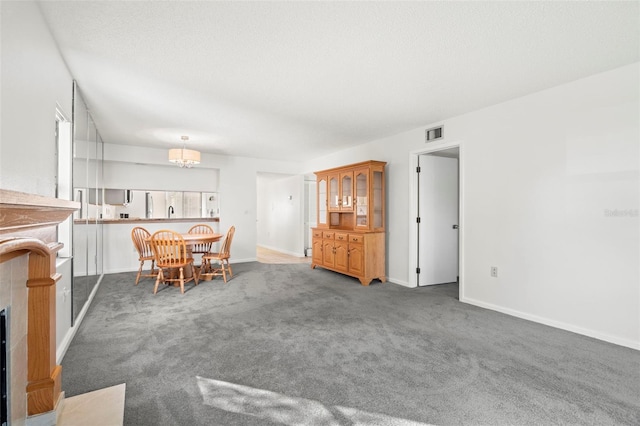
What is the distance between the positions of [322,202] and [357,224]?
3.58 feet

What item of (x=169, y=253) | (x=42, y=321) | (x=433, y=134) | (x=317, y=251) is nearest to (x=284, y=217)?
(x=317, y=251)

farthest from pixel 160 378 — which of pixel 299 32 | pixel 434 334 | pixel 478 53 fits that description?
pixel 478 53

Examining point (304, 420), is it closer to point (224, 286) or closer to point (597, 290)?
point (597, 290)

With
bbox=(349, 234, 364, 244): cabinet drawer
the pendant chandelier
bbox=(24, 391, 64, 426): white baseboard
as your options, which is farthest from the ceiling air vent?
bbox=(24, 391, 64, 426): white baseboard

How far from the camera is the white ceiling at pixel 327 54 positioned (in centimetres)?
195

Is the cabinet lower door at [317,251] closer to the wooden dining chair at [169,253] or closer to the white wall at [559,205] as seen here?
the wooden dining chair at [169,253]

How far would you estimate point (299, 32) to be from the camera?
2.16 metres

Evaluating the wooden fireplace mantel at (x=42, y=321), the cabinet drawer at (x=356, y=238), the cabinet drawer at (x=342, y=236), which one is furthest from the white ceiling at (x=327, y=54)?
the cabinet drawer at (x=342, y=236)

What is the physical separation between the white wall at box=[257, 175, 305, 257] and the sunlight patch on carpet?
5.75 metres

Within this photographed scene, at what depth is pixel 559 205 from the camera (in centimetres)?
306

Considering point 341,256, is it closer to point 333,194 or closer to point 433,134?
point 333,194

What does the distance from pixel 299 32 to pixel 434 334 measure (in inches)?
109

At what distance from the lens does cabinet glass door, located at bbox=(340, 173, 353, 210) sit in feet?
17.2

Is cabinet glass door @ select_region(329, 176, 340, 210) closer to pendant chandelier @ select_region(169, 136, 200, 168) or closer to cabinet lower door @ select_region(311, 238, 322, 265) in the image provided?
cabinet lower door @ select_region(311, 238, 322, 265)
